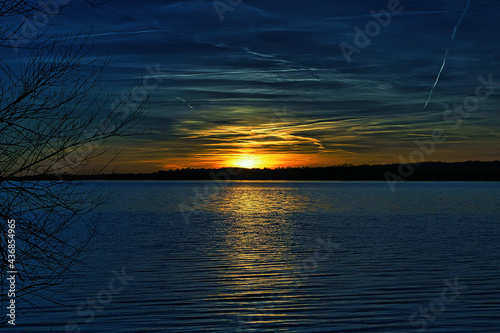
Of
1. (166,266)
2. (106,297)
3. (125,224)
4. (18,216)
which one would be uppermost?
(125,224)

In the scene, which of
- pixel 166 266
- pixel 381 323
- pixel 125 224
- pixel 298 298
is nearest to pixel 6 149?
pixel 381 323

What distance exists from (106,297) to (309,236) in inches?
774

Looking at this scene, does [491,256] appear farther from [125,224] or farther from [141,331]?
[125,224]

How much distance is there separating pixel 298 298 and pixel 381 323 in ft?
11.4

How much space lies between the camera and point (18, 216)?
265 inches

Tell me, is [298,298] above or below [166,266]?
below

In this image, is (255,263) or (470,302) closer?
(470,302)

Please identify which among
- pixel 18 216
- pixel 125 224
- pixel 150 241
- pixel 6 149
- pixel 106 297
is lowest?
pixel 18 216

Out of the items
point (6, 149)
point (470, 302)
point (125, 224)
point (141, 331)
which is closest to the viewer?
point (6, 149)

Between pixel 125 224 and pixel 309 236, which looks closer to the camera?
pixel 309 236

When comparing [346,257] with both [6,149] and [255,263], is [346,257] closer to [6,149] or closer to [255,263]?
[255,263]

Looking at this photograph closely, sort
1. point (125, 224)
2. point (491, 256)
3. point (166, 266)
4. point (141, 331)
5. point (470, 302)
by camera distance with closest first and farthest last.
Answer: point (141, 331) < point (470, 302) < point (166, 266) < point (491, 256) < point (125, 224)

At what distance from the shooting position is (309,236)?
112 feet

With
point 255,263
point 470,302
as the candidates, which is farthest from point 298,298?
point 255,263
